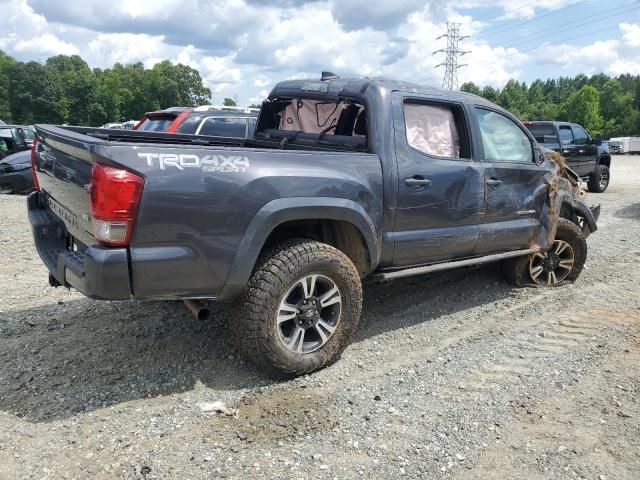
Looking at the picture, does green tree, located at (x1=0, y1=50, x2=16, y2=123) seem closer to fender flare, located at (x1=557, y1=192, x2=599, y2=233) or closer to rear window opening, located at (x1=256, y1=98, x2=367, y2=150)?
rear window opening, located at (x1=256, y1=98, x2=367, y2=150)

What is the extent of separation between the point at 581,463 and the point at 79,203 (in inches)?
121

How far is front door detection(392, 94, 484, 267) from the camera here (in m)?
4.06

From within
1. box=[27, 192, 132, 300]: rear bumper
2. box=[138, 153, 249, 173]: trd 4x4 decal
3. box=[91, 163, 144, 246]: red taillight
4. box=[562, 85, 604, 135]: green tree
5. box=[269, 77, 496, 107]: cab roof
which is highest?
box=[562, 85, 604, 135]: green tree

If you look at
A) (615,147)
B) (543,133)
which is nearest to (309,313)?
(543,133)

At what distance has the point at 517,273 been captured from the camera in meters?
5.59

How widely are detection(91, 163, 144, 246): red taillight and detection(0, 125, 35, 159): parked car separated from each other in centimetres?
1347

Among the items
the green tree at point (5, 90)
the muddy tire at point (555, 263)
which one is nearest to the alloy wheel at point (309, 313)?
the muddy tire at point (555, 263)

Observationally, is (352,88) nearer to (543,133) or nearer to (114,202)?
(114,202)

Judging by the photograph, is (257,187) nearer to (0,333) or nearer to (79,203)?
(79,203)

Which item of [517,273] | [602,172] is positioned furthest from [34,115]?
[517,273]

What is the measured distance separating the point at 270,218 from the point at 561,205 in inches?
142

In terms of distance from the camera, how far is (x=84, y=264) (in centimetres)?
303

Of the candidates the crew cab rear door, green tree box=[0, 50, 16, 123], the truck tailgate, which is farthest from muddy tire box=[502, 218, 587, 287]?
green tree box=[0, 50, 16, 123]

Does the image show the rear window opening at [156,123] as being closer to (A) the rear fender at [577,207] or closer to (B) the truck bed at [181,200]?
(B) the truck bed at [181,200]
